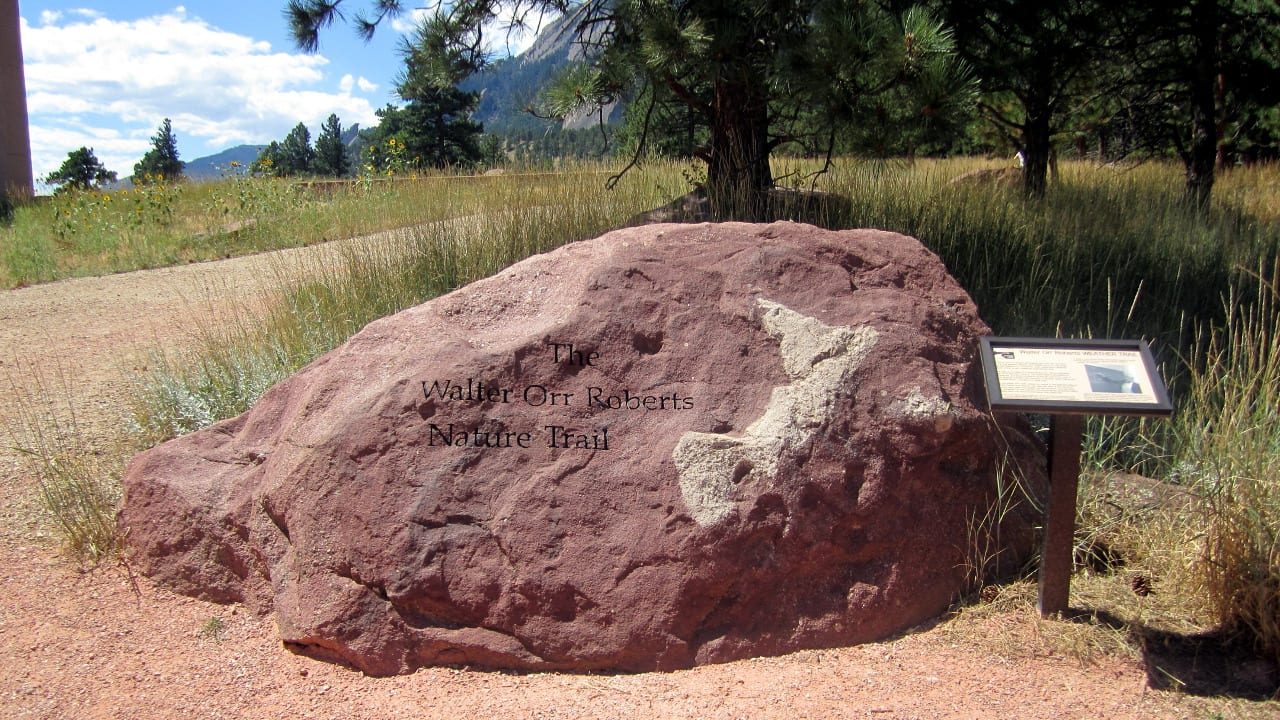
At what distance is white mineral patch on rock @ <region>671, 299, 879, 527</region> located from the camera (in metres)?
2.47

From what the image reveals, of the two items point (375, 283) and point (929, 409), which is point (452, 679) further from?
point (375, 283)

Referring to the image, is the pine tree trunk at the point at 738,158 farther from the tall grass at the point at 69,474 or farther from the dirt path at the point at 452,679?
the tall grass at the point at 69,474

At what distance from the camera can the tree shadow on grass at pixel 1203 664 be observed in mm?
2326

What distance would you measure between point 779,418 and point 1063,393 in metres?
0.75

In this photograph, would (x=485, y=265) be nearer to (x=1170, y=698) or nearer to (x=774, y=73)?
(x=774, y=73)

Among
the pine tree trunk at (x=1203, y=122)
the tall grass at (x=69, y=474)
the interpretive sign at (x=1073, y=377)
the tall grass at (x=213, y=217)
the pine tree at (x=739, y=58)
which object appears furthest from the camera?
the tall grass at (x=213, y=217)

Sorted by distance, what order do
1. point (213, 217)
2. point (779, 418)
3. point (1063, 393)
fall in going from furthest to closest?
point (213, 217)
point (779, 418)
point (1063, 393)

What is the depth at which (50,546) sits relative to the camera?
10.5ft

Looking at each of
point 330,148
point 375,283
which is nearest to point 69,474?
point 375,283

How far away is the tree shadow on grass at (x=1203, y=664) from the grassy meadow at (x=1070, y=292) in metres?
0.03

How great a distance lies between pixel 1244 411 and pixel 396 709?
271cm

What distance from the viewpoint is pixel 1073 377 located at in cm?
233

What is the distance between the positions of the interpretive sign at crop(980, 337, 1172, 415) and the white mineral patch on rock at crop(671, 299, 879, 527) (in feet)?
1.40

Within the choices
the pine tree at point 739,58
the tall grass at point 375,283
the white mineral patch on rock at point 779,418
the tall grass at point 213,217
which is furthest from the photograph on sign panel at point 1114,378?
the tall grass at point 213,217
